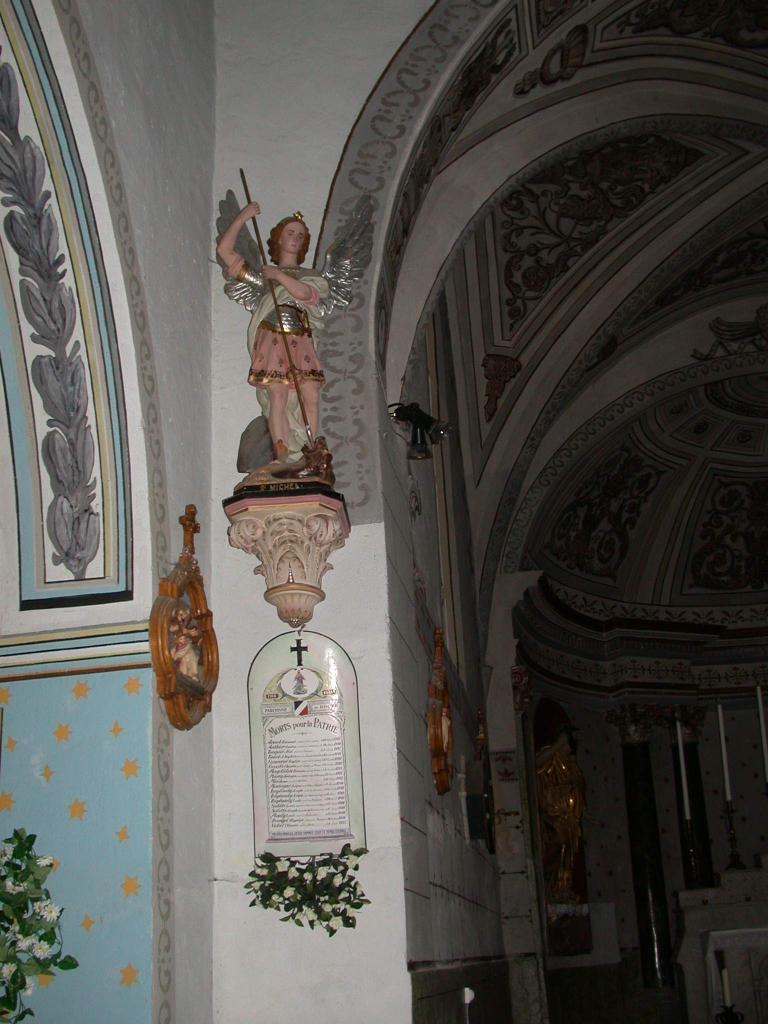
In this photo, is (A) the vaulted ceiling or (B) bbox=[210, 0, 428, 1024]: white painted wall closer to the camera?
(B) bbox=[210, 0, 428, 1024]: white painted wall

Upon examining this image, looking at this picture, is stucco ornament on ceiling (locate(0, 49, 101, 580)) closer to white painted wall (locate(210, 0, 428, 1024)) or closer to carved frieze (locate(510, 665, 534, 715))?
white painted wall (locate(210, 0, 428, 1024))

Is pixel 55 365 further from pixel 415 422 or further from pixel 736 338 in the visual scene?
pixel 736 338

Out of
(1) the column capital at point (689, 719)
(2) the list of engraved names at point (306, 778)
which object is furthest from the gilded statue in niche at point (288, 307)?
(1) the column capital at point (689, 719)

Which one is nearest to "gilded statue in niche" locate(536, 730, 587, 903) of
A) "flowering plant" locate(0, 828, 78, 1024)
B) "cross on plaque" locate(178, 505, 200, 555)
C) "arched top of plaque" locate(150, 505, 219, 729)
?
"arched top of plaque" locate(150, 505, 219, 729)

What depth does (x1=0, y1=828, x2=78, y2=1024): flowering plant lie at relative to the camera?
136 inches

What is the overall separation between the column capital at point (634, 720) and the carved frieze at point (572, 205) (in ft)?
16.5

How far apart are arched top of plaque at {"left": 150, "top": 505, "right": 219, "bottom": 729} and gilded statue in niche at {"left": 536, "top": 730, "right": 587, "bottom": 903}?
7764mm

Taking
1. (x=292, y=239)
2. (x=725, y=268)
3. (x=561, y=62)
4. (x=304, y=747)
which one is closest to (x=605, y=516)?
(x=725, y=268)

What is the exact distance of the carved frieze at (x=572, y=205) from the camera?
8.52 meters

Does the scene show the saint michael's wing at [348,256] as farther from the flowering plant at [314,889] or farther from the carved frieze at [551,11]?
the flowering plant at [314,889]

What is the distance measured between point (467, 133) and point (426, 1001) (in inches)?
174

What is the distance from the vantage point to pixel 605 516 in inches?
509

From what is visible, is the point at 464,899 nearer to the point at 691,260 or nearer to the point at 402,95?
the point at 402,95

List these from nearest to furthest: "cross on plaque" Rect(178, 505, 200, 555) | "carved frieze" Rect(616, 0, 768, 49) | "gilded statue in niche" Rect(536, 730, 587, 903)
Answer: "cross on plaque" Rect(178, 505, 200, 555)
"carved frieze" Rect(616, 0, 768, 49)
"gilded statue in niche" Rect(536, 730, 587, 903)
